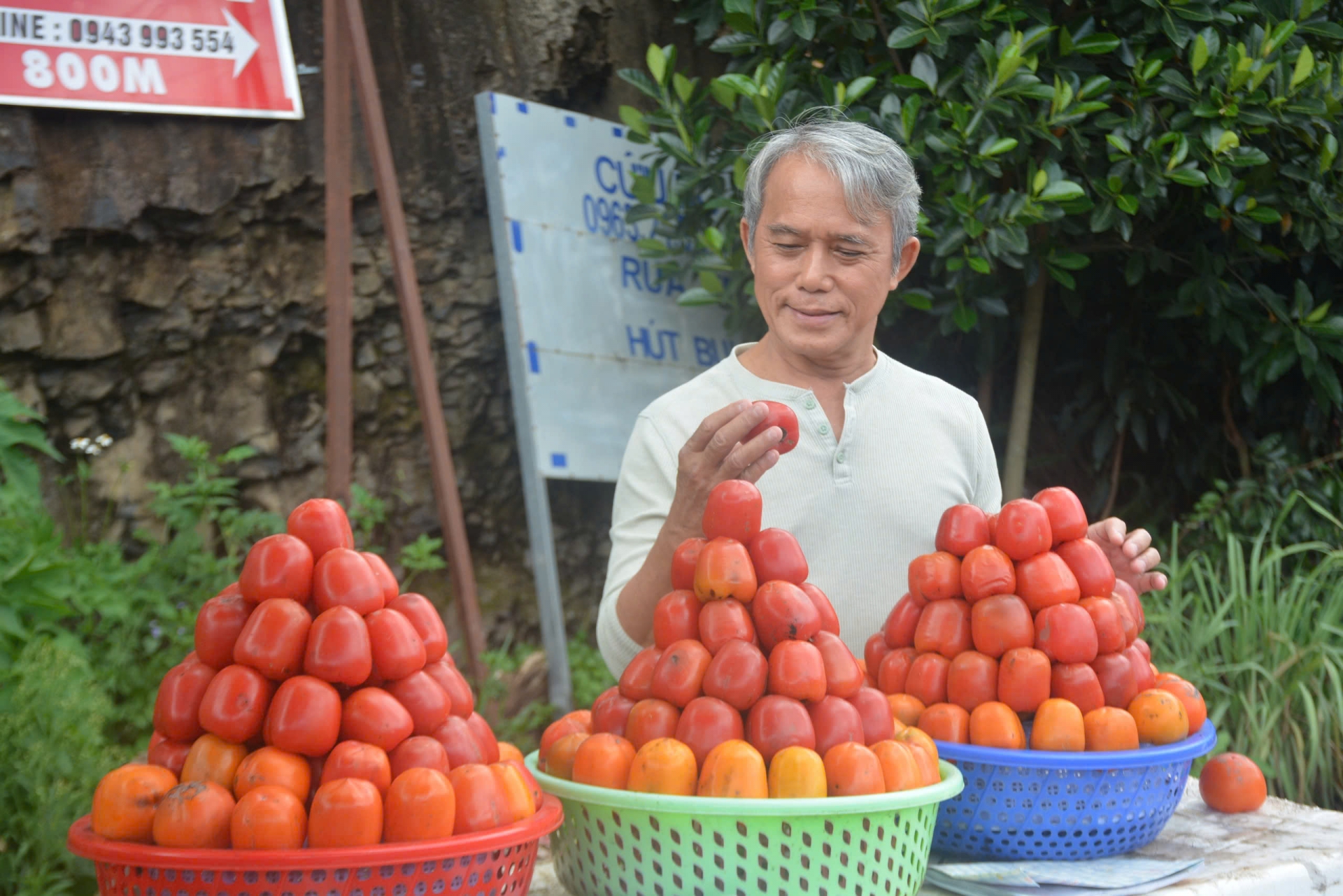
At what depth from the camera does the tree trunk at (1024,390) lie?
3.81 m

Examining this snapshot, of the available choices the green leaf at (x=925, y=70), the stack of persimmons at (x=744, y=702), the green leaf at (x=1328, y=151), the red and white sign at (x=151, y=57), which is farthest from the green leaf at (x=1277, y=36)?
the red and white sign at (x=151, y=57)

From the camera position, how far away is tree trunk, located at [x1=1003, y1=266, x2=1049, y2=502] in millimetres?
3812

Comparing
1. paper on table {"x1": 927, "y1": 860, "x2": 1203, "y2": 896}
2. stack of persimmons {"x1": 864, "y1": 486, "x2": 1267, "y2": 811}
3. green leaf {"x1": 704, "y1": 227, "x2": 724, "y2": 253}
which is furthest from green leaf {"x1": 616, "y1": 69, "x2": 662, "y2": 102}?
paper on table {"x1": 927, "y1": 860, "x2": 1203, "y2": 896}

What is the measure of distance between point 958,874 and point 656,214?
2.68 m

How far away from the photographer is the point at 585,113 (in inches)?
164

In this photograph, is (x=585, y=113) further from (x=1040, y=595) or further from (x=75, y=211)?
(x=1040, y=595)

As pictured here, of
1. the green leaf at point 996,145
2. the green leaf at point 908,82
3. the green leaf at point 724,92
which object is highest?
the green leaf at point 724,92

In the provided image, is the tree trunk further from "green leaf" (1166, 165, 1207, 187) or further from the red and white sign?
the red and white sign

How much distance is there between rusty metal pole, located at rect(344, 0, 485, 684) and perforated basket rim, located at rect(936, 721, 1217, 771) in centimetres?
209

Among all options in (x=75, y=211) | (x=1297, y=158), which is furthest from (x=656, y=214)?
(x=1297, y=158)

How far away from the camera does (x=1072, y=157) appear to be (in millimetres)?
3578

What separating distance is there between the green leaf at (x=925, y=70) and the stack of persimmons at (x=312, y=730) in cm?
248

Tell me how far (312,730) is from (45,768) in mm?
1394

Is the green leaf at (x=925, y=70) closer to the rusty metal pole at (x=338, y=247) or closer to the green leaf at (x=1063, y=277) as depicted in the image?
the green leaf at (x=1063, y=277)
